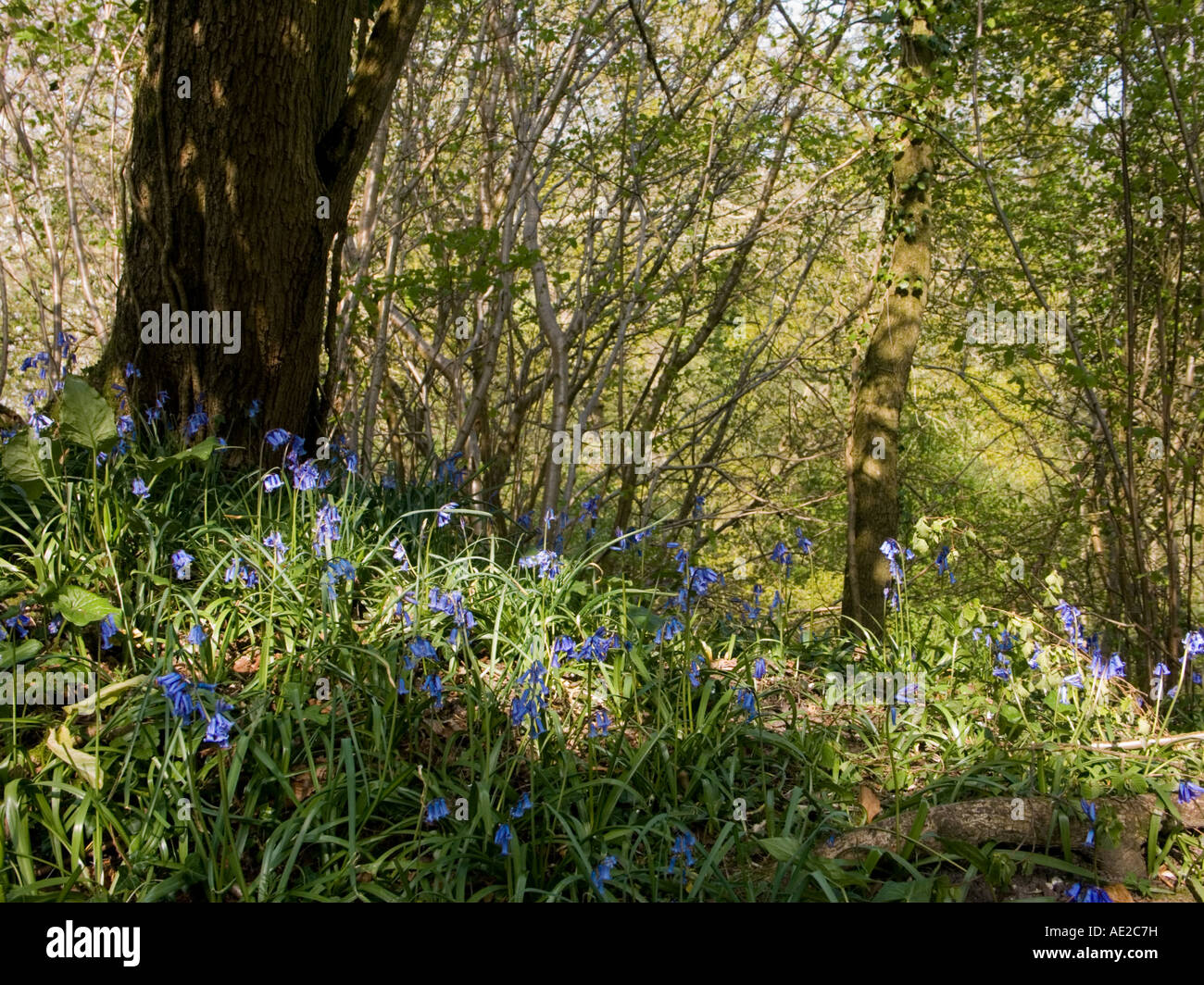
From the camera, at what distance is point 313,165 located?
428 cm

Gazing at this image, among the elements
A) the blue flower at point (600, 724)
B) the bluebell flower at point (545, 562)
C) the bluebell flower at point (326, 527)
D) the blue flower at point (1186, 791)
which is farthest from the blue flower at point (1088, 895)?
the bluebell flower at point (326, 527)

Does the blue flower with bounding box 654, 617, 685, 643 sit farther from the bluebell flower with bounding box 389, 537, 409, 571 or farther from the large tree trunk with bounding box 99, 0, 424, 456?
the large tree trunk with bounding box 99, 0, 424, 456

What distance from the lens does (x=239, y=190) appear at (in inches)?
160

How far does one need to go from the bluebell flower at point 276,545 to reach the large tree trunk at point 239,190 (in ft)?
3.59

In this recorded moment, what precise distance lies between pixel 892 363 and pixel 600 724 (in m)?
3.64

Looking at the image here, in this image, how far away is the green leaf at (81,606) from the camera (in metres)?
2.79

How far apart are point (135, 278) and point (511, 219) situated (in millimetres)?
2770

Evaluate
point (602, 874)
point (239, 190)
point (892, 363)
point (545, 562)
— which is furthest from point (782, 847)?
point (892, 363)

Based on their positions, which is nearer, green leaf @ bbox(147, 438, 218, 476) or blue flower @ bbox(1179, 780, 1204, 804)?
blue flower @ bbox(1179, 780, 1204, 804)

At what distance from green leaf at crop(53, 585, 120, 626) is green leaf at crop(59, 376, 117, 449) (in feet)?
2.39

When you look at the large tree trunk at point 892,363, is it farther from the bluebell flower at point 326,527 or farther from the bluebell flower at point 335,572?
the bluebell flower at point 335,572

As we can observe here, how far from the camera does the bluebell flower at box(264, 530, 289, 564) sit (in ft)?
10.8

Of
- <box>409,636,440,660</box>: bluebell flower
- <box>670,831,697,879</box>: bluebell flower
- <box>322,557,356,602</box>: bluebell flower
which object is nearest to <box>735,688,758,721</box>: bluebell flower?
<box>670,831,697,879</box>: bluebell flower
